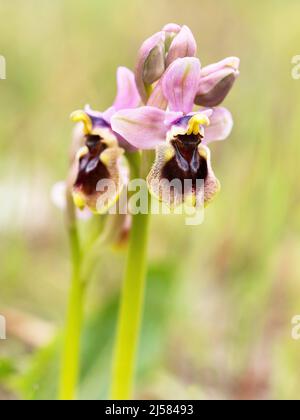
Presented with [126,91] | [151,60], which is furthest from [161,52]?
[126,91]

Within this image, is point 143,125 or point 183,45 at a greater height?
point 183,45

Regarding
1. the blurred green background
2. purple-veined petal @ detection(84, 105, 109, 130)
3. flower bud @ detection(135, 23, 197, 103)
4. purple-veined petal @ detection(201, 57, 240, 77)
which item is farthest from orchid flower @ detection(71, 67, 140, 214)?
the blurred green background

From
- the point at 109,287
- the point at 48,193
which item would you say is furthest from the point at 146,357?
the point at 48,193

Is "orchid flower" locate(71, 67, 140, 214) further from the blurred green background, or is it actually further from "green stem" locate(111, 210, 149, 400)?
the blurred green background

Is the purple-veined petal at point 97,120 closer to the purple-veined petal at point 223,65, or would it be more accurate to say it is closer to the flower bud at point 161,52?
the flower bud at point 161,52

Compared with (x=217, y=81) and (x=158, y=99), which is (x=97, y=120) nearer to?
(x=158, y=99)

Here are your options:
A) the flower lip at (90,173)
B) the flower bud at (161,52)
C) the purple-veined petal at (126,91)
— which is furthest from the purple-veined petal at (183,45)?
the flower lip at (90,173)

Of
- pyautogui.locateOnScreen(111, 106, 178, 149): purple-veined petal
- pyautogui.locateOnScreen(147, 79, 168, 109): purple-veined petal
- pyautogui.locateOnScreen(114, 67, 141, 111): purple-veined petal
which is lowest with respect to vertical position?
pyautogui.locateOnScreen(111, 106, 178, 149): purple-veined petal
